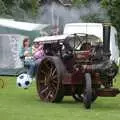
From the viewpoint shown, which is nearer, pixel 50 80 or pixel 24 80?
pixel 50 80

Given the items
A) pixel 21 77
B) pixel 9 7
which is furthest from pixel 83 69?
pixel 9 7

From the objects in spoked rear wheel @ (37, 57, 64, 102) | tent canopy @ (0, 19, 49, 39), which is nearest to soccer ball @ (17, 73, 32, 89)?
spoked rear wheel @ (37, 57, 64, 102)

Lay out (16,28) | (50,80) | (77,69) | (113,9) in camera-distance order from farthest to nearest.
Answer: (113,9), (16,28), (50,80), (77,69)

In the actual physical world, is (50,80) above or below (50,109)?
above

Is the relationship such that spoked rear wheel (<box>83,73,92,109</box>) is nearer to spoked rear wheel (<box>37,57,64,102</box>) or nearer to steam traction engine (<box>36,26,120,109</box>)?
steam traction engine (<box>36,26,120,109</box>)

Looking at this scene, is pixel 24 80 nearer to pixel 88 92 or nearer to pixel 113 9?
pixel 88 92

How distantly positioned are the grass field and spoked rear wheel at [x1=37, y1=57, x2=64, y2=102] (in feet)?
0.71

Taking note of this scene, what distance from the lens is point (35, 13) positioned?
41625mm

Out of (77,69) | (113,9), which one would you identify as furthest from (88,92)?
(113,9)

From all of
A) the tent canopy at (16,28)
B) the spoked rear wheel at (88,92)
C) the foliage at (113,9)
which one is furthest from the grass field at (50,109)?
the foliage at (113,9)

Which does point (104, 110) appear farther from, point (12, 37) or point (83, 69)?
point (12, 37)

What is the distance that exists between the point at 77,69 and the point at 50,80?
930mm

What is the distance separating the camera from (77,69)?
15422 mm

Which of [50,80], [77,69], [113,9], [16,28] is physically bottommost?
[50,80]
